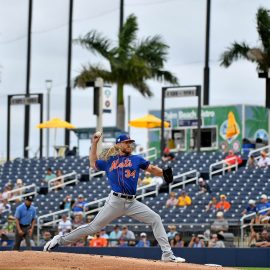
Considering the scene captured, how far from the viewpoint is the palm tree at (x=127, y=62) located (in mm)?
42750

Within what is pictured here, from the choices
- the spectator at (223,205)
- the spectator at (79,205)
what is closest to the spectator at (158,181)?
the spectator at (79,205)

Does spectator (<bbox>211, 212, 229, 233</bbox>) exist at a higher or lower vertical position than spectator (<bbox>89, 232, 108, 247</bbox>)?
higher

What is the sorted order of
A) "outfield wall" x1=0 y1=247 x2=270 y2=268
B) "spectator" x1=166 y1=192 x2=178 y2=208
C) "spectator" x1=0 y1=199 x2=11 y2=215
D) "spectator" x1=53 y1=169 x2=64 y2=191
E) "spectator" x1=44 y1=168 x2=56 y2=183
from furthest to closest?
"spectator" x1=44 y1=168 x2=56 y2=183 < "spectator" x1=53 y1=169 x2=64 y2=191 < "spectator" x1=0 y1=199 x2=11 y2=215 < "spectator" x1=166 y1=192 x2=178 y2=208 < "outfield wall" x1=0 y1=247 x2=270 y2=268

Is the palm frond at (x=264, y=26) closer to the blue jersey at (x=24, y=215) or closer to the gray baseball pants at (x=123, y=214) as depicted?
the blue jersey at (x=24, y=215)

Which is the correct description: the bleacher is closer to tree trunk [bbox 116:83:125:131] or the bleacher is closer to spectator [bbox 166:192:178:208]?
spectator [bbox 166:192:178:208]

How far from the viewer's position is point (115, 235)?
89.8 ft

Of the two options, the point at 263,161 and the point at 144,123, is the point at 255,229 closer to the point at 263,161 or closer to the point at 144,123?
the point at 263,161

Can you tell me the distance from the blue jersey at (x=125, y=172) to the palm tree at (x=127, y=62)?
2731 cm

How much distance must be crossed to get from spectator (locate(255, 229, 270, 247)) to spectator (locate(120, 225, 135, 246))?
11.0 ft

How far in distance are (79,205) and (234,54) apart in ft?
37.6

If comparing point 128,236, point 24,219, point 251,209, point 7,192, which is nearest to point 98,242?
point 128,236

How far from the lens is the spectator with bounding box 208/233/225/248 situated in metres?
25.5

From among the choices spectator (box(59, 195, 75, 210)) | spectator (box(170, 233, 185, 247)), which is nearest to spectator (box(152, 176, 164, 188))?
spectator (box(59, 195, 75, 210))

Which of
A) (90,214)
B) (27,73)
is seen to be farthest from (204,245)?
(27,73)
